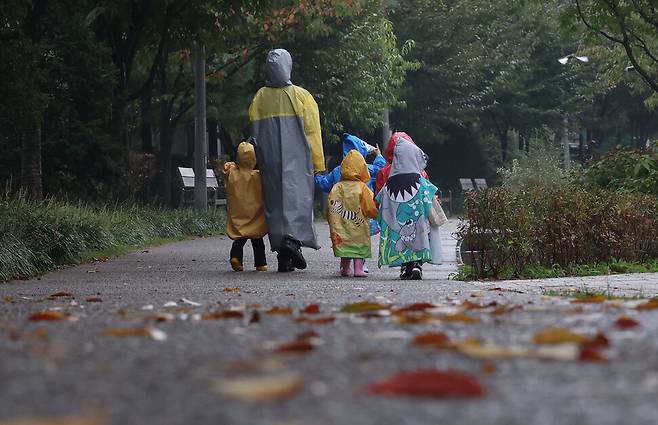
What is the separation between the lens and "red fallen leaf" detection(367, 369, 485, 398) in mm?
3334

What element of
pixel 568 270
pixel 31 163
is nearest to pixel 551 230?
pixel 568 270

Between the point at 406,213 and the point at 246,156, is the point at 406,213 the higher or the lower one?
the lower one

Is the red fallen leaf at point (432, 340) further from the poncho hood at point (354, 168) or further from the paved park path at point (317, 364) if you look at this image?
the poncho hood at point (354, 168)

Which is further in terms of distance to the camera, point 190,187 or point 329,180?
point 190,187

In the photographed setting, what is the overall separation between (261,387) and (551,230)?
9396 mm

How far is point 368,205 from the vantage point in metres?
13.3

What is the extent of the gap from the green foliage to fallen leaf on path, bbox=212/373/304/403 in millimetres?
15031

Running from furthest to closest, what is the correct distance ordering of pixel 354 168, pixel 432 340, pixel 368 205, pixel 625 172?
pixel 625 172 < pixel 354 168 < pixel 368 205 < pixel 432 340

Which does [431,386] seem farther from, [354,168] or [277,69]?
[277,69]

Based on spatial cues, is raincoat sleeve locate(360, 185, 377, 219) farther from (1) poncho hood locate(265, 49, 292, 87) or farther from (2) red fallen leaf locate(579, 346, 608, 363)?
(2) red fallen leaf locate(579, 346, 608, 363)

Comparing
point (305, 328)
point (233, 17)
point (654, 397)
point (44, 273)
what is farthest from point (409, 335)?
point (233, 17)

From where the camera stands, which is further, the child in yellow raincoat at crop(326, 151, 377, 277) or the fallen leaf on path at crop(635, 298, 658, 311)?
the child in yellow raincoat at crop(326, 151, 377, 277)

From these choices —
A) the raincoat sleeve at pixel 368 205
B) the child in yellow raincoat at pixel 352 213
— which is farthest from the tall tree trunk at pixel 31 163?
the raincoat sleeve at pixel 368 205

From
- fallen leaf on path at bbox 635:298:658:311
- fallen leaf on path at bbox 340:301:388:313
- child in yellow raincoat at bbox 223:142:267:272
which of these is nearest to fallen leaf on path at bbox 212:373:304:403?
fallen leaf on path at bbox 340:301:388:313
